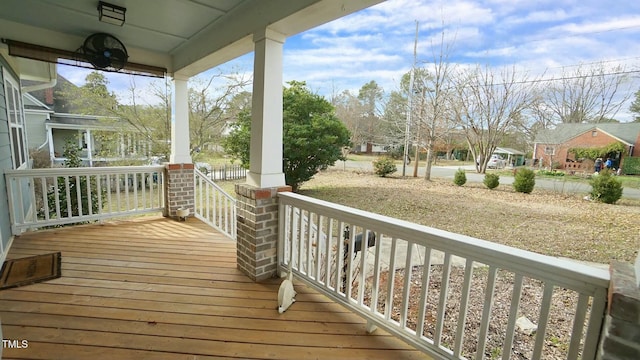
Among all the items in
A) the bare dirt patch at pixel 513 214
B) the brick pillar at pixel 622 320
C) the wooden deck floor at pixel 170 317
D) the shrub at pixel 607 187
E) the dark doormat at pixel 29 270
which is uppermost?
the shrub at pixel 607 187

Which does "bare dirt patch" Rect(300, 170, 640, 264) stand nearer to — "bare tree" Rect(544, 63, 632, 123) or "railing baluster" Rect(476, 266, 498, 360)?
"bare tree" Rect(544, 63, 632, 123)

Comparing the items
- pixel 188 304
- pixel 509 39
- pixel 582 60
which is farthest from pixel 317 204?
pixel 509 39

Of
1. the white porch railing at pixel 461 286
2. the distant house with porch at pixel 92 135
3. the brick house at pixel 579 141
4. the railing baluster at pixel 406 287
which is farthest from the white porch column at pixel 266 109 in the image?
the distant house with porch at pixel 92 135

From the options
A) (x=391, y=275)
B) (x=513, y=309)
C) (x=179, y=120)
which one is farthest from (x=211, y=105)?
(x=513, y=309)

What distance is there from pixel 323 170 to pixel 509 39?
479cm

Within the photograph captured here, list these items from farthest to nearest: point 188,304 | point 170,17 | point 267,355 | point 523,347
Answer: point 170,17, point 523,347, point 188,304, point 267,355

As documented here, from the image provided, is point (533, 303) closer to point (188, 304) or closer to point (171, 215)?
point (188, 304)

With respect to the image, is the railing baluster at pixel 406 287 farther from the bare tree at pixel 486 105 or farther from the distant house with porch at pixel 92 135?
the distant house with porch at pixel 92 135

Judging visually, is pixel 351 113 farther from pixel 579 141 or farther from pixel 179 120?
pixel 579 141

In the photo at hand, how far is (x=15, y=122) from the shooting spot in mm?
4160

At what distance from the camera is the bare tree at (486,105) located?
570cm

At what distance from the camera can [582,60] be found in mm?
3000

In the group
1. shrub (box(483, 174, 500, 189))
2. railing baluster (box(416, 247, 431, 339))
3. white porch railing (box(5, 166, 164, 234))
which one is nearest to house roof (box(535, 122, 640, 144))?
shrub (box(483, 174, 500, 189))

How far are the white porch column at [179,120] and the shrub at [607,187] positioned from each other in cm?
522
